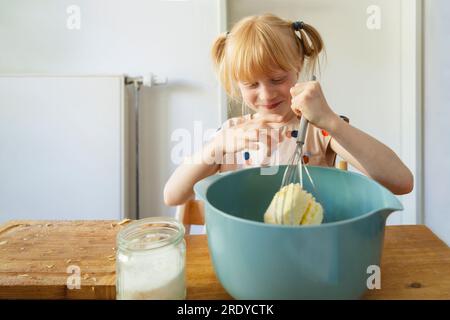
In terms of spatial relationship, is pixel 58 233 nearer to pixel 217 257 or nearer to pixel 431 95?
pixel 217 257

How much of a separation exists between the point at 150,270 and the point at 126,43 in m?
1.21

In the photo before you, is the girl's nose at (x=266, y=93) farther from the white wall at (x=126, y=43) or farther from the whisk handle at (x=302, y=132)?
the white wall at (x=126, y=43)

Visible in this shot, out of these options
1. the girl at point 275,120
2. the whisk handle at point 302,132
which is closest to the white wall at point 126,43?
the girl at point 275,120

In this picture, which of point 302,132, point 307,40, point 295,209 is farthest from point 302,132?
point 307,40

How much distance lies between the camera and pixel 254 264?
0.86 feet

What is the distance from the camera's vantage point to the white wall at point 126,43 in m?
1.28

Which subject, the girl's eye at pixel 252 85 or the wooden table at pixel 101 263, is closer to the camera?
the wooden table at pixel 101 263

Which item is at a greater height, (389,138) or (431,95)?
(431,95)

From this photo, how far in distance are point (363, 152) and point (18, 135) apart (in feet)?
4.33

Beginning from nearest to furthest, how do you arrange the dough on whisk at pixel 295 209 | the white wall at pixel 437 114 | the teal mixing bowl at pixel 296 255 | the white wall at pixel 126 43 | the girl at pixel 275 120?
the teal mixing bowl at pixel 296 255
the dough on whisk at pixel 295 209
the girl at pixel 275 120
the white wall at pixel 437 114
the white wall at pixel 126 43

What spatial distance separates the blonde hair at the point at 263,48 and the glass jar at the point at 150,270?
0.41 m

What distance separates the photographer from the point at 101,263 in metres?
0.39

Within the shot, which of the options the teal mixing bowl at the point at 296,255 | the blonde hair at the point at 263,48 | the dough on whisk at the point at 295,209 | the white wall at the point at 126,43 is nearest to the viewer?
the teal mixing bowl at the point at 296,255

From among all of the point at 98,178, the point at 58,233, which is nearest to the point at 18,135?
the point at 98,178
